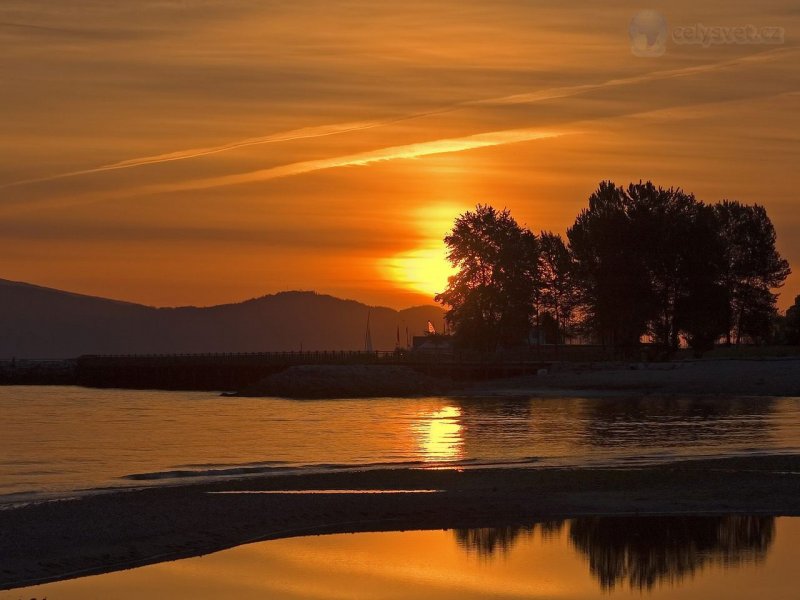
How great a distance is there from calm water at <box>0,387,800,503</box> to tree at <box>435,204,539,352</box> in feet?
105

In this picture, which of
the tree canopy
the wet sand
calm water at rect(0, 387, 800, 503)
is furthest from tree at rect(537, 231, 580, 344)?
the wet sand

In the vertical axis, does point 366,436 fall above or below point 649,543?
above

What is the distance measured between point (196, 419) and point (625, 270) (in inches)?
1990

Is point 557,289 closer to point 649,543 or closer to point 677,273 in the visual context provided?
point 677,273

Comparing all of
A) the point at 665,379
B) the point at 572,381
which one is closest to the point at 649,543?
the point at 665,379

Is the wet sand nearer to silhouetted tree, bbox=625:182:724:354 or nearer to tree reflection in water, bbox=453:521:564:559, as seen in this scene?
tree reflection in water, bbox=453:521:564:559

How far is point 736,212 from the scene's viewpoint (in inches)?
5433

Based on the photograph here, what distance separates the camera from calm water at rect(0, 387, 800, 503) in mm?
45531

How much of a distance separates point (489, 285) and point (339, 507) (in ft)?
→ 325

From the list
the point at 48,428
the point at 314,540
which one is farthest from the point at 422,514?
the point at 48,428

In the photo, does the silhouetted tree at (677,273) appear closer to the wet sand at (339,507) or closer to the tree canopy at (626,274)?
the tree canopy at (626,274)

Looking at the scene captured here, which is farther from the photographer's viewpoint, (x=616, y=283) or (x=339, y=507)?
(x=616, y=283)

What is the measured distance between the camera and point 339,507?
31.9 meters

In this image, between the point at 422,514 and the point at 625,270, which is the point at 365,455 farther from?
the point at 625,270
